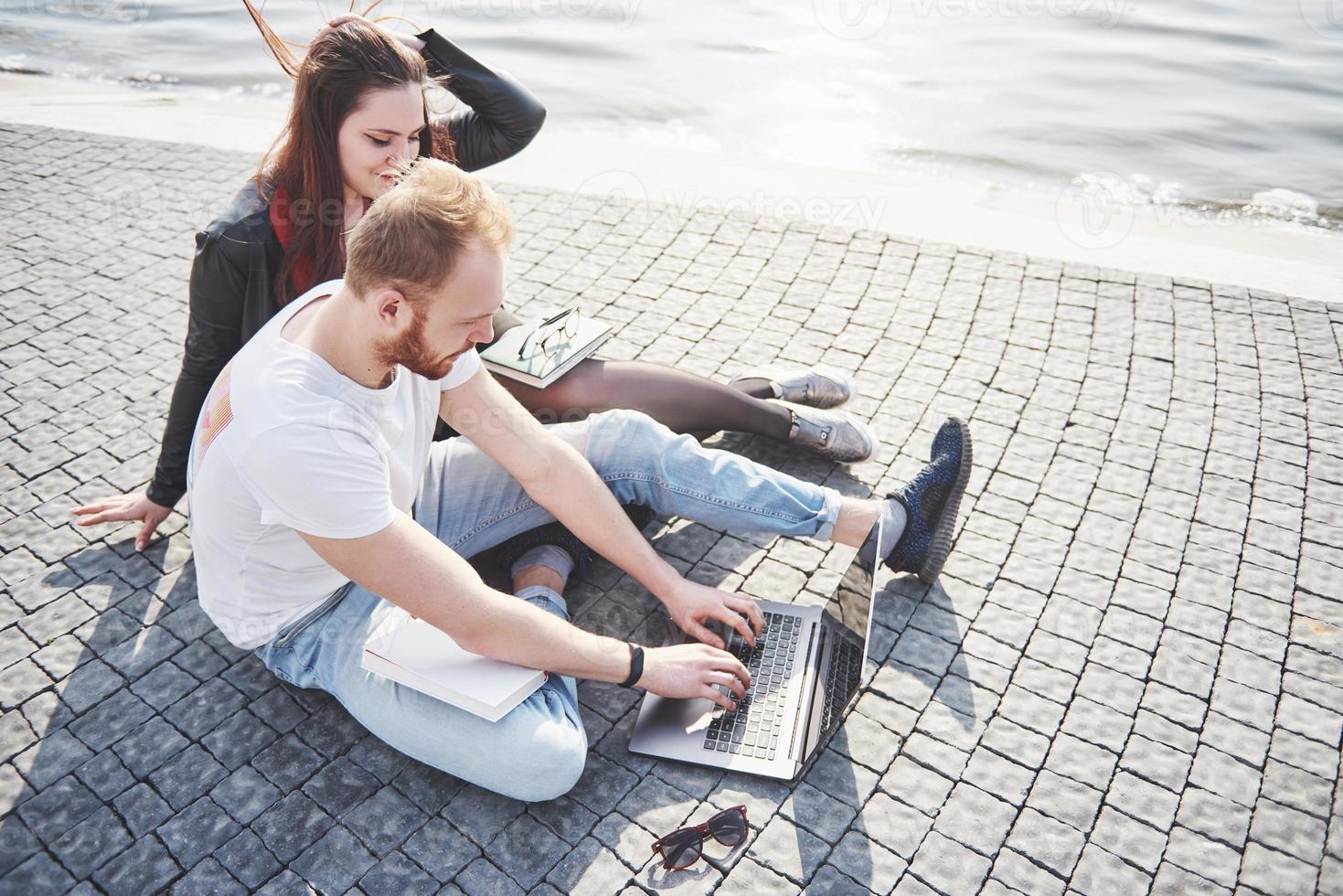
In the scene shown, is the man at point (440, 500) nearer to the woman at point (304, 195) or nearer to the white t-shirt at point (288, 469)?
the white t-shirt at point (288, 469)

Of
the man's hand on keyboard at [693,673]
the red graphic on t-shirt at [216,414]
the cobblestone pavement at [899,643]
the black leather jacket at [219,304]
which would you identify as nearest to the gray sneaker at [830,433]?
the cobblestone pavement at [899,643]

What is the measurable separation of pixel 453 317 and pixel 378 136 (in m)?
1.21

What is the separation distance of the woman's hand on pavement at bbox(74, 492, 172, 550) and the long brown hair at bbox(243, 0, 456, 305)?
1114 mm

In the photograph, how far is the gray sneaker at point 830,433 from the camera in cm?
407

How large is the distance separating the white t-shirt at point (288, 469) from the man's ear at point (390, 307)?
0.23m

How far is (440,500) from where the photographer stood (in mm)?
3299

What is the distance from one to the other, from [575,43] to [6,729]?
910cm

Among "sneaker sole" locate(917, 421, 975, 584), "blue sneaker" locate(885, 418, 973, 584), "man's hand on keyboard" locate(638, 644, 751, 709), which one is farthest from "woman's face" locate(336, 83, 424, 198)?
"sneaker sole" locate(917, 421, 975, 584)

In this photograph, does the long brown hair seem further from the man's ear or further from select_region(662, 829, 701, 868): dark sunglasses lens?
select_region(662, 829, 701, 868): dark sunglasses lens

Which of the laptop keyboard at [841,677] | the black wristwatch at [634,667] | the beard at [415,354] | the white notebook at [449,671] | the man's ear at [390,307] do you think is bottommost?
the laptop keyboard at [841,677]

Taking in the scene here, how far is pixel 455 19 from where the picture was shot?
440 inches

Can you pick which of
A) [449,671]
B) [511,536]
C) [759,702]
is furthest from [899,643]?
[449,671]

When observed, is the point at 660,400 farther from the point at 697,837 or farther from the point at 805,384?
the point at 697,837

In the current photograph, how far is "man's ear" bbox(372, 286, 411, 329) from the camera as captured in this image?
2387 mm
